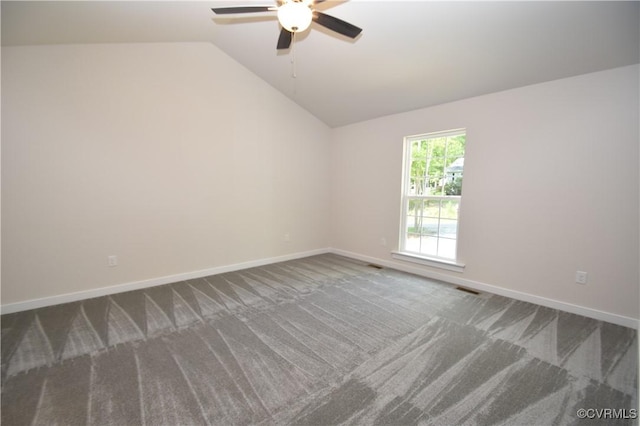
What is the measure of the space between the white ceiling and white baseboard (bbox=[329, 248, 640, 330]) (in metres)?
2.31

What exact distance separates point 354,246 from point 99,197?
3.75m

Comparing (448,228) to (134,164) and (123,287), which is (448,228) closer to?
(134,164)

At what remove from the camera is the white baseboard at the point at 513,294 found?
2.45 metres

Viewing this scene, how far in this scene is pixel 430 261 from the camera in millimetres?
3723

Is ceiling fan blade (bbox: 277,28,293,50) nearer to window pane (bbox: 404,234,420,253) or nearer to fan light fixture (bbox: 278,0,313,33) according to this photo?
fan light fixture (bbox: 278,0,313,33)

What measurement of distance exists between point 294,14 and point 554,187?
301cm

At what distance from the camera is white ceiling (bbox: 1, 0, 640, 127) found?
2.10 metres

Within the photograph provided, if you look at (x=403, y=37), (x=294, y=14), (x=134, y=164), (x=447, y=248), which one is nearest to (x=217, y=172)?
(x=134, y=164)

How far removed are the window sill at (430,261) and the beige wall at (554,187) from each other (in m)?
0.09

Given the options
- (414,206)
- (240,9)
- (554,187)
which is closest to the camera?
(240,9)

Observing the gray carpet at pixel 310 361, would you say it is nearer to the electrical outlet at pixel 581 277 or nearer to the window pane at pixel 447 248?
the electrical outlet at pixel 581 277

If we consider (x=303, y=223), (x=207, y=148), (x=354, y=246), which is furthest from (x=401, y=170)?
(x=207, y=148)

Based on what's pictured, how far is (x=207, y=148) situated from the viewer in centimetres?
362

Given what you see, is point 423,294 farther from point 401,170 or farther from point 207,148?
point 207,148
